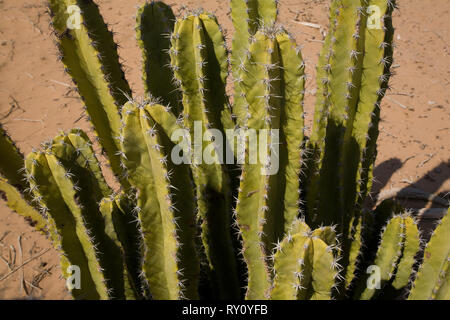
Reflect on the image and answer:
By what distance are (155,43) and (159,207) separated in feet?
3.99

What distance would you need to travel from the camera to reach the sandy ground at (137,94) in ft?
12.1

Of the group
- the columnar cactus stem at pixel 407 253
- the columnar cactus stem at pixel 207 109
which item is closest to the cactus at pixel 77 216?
the columnar cactus stem at pixel 207 109

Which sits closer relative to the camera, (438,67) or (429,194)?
(429,194)

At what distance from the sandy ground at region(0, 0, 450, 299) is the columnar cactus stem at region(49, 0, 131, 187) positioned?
56.1 inches

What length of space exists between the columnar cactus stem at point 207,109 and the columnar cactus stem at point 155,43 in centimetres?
39

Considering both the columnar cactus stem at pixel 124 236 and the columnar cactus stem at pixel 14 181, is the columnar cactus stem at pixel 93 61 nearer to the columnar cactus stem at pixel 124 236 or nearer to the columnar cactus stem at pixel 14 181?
the columnar cactus stem at pixel 124 236

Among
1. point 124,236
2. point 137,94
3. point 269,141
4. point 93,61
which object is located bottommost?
point 124,236

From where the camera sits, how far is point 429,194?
395cm

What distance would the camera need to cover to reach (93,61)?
250cm

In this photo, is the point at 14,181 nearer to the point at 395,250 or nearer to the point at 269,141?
the point at 269,141

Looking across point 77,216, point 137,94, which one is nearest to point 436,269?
point 77,216

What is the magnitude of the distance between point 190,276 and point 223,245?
332mm

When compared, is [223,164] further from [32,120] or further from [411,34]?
[411,34]
